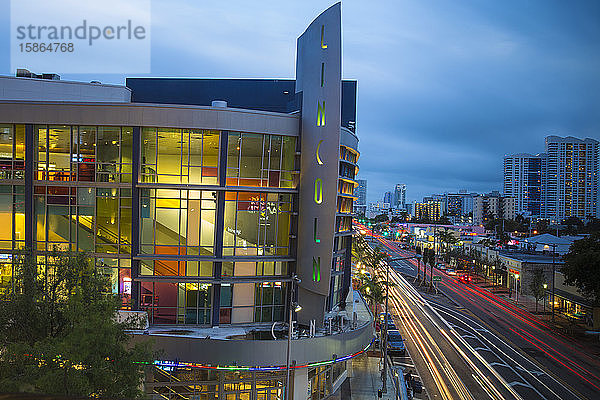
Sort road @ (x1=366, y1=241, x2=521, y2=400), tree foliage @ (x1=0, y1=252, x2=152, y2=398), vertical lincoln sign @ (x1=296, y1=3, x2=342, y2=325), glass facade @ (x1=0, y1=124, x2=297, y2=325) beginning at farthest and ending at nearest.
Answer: road @ (x1=366, y1=241, x2=521, y2=400) → glass facade @ (x1=0, y1=124, x2=297, y2=325) → vertical lincoln sign @ (x1=296, y1=3, x2=342, y2=325) → tree foliage @ (x1=0, y1=252, x2=152, y2=398)

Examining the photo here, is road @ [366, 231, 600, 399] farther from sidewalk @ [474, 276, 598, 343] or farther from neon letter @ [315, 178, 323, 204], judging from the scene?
neon letter @ [315, 178, 323, 204]

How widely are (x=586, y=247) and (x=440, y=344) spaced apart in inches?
780

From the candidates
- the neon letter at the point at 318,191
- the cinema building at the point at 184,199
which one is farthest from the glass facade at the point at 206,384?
the neon letter at the point at 318,191

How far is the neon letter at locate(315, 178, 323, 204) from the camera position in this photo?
3148cm

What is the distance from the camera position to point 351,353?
31.5 m

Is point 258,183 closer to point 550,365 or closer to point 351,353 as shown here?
point 351,353

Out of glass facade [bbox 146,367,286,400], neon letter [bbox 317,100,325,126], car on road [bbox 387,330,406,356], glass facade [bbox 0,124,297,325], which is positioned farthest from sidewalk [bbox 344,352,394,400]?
neon letter [bbox 317,100,325,126]

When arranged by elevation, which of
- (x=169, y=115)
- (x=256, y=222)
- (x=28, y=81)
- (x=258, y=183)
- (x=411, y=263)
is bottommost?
(x=411, y=263)

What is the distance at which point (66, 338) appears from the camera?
1720 cm

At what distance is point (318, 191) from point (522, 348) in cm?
2766

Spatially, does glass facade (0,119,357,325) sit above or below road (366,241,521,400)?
above

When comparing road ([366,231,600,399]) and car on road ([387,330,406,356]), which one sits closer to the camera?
road ([366,231,600,399])

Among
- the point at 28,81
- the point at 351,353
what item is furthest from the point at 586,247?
the point at 28,81

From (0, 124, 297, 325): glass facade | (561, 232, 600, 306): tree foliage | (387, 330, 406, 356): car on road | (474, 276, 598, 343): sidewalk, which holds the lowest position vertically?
(474, 276, 598, 343): sidewalk
